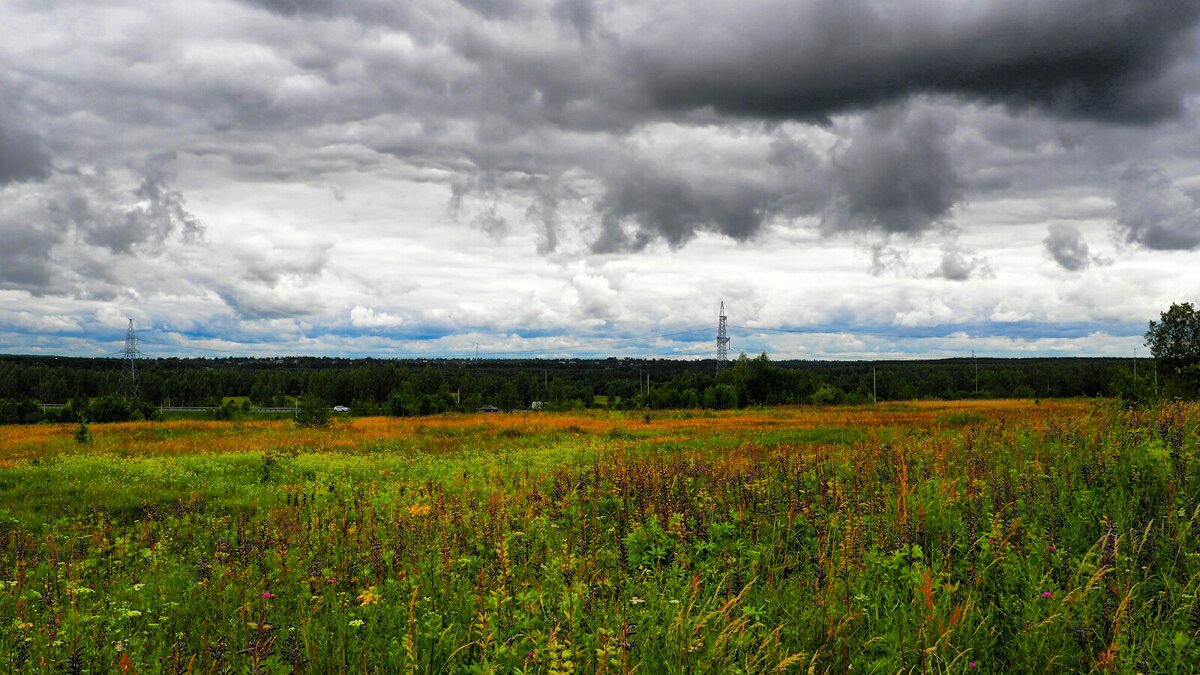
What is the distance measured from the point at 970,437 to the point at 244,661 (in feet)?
34.1

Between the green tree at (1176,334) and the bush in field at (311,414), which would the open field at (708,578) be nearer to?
the bush in field at (311,414)

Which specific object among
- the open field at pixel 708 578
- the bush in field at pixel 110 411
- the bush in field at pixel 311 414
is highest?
the open field at pixel 708 578

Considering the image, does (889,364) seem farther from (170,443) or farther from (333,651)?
(333,651)

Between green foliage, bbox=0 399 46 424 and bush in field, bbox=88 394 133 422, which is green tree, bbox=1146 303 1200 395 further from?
green foliage, bbox=0 399 46 424

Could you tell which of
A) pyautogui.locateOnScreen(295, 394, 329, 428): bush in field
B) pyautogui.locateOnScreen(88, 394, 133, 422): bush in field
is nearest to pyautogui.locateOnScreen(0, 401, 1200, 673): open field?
pyautogui.locateOnScreen(295, 394, 329, 428): bush in field

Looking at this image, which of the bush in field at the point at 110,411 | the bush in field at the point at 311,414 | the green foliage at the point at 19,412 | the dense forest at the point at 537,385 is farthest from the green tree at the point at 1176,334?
the green foliage at the point at 19,412

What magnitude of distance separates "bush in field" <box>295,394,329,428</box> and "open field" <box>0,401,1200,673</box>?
32.4 m

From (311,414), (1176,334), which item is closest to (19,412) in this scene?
(311,414)

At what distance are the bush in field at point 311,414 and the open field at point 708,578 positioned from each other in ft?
106

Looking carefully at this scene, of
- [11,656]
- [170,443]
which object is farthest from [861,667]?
[170,443]

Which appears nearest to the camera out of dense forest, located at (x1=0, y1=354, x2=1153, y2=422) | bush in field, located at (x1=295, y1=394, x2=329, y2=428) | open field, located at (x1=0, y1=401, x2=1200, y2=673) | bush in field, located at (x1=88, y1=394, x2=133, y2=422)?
open field, located at (x1=0, y1=401, x2=1200, y2=673)

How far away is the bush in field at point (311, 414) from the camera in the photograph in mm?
40719

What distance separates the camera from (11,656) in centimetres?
400

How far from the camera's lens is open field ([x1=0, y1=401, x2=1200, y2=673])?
3.62 meters
